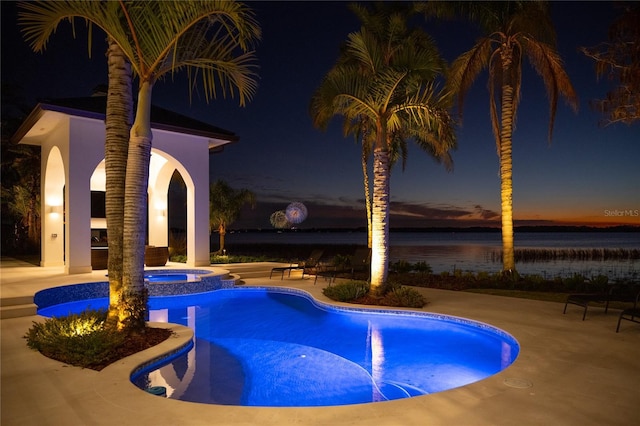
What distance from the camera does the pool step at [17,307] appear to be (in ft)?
25.4

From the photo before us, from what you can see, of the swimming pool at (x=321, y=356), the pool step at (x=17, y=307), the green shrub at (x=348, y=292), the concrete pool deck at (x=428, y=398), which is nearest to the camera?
the concrete pool deck at (x=428, y=398)

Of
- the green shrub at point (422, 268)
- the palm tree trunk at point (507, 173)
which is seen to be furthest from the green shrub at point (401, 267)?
the palm tree trunk at point (507, 173)

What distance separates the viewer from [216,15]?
18.8 ft

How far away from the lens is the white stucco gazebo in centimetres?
1238

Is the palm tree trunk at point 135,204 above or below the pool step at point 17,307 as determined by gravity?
above

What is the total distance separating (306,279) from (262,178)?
74.7 ft

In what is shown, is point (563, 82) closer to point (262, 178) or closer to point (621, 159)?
point (621, 159)

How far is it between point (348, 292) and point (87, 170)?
8765 millimetres

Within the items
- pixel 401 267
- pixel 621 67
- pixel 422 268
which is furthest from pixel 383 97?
pixel 422 268

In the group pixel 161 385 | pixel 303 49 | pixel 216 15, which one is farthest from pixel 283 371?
pixel 303 49

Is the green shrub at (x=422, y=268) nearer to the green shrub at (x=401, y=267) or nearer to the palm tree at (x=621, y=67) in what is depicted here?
the green shrub at (x=401, y=267)

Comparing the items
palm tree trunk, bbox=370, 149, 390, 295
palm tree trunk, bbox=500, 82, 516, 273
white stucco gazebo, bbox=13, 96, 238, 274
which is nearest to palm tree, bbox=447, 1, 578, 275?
palm tree trunk, bbox=500, 82, 516, 273

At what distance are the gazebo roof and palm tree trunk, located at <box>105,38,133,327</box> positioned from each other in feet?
23.1

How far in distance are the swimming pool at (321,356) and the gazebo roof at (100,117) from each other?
5.60m
